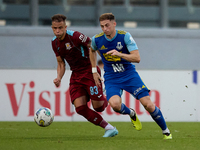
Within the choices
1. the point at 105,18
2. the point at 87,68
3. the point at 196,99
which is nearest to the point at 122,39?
the point at 105,18

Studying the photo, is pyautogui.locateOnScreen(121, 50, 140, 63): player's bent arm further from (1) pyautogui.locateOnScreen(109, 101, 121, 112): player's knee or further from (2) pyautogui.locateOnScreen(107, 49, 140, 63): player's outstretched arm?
(1) pyautogui.locateOnScreen(109, 101, 121, 112): player's knee

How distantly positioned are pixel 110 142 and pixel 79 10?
411 inches

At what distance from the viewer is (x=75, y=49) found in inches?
269

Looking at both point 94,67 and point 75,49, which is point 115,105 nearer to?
point 94,67

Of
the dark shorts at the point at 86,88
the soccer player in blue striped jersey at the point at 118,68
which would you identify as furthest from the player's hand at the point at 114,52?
the dark shorts at the point at 86,88

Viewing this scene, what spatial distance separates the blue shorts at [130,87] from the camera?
20.4 feet

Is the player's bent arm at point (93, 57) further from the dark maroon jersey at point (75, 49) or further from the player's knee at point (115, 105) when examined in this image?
the player's knee at point (115, 105)

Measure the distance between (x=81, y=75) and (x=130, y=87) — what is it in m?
1.00

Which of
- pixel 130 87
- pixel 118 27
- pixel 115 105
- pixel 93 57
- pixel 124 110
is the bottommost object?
pixel 124 110

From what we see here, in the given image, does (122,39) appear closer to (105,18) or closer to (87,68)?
(105,18)

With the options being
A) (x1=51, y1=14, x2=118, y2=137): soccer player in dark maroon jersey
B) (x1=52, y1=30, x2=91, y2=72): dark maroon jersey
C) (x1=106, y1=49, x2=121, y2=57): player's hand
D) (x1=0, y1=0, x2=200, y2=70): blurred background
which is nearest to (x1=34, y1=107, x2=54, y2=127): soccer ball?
(x1=51, y1=14, x2=118, y2=137): soccer player in dark maroon jersey

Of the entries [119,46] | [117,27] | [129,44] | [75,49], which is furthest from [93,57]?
[117,27]

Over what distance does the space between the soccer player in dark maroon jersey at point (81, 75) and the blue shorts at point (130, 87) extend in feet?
1.65

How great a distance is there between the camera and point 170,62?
15406mm
